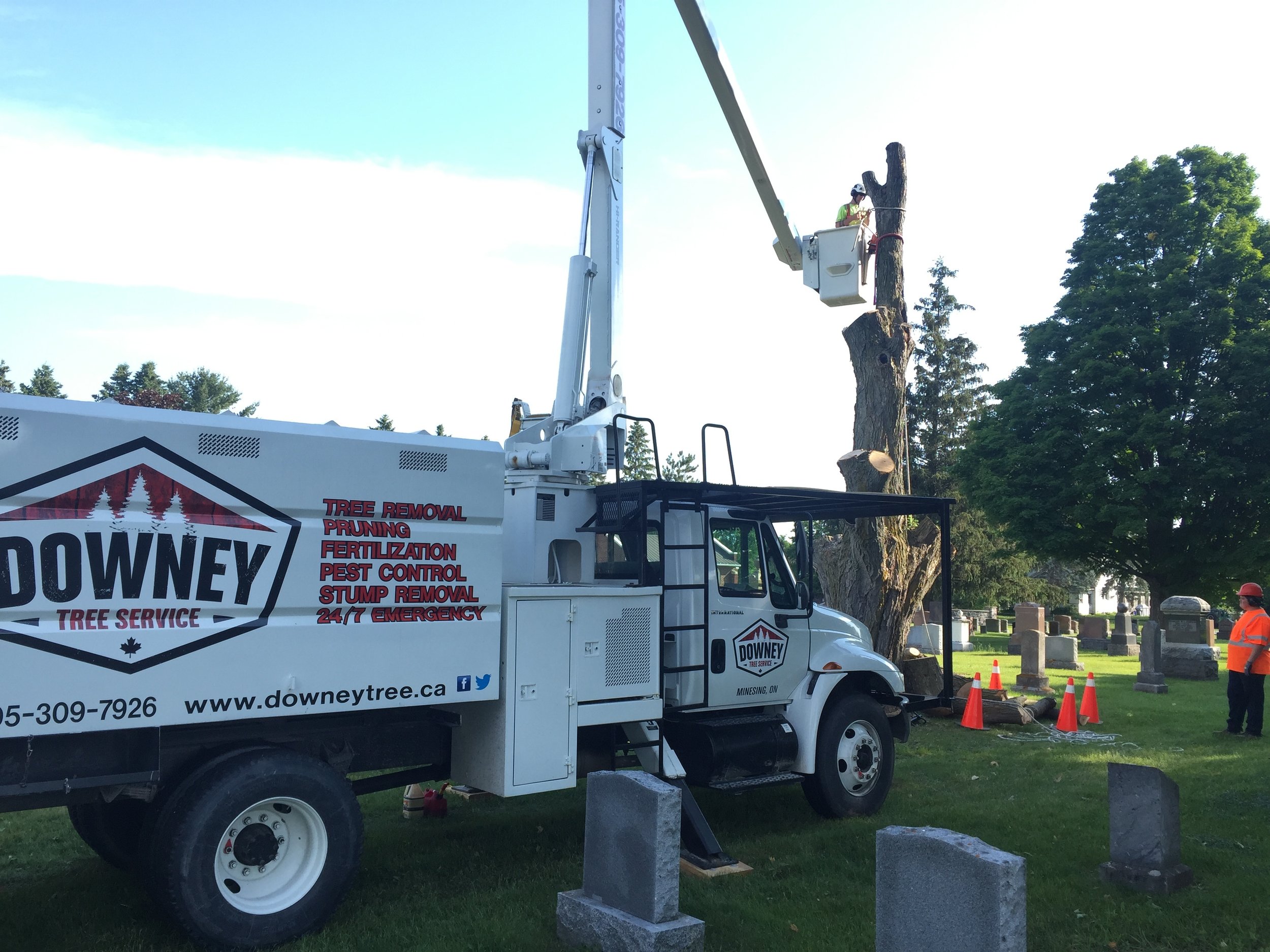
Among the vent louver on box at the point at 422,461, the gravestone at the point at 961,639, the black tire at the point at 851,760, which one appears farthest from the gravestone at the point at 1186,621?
the vent louver on box at the point at 422,461

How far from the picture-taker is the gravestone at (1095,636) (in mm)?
28516

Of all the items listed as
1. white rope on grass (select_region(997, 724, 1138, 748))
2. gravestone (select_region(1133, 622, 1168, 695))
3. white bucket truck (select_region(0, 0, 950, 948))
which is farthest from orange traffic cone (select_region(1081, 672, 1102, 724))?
white bucket truck (select_region(0, 0, 950, 948))

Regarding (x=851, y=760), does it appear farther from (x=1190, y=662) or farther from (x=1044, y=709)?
(x=1190, y=662)

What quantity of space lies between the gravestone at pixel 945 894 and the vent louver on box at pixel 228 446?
12.0ft

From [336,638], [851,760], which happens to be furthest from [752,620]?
[336,638]

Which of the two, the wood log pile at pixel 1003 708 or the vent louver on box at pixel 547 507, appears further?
the wood log pile at pixel 1003 708

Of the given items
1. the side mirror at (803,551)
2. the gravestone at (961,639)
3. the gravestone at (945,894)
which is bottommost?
the gravestone at (961,639)

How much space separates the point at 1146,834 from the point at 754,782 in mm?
2668

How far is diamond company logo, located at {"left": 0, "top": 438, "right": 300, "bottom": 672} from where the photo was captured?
179 inches

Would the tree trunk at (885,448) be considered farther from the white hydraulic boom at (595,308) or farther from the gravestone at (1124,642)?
the gravestone at (1124,642)

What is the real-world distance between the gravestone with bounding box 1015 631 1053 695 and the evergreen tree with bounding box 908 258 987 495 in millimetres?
27658

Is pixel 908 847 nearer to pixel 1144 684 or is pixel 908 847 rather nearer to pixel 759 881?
pixel 759 881

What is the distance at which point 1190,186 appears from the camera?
28.2 meters

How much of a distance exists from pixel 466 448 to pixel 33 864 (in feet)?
14.7
